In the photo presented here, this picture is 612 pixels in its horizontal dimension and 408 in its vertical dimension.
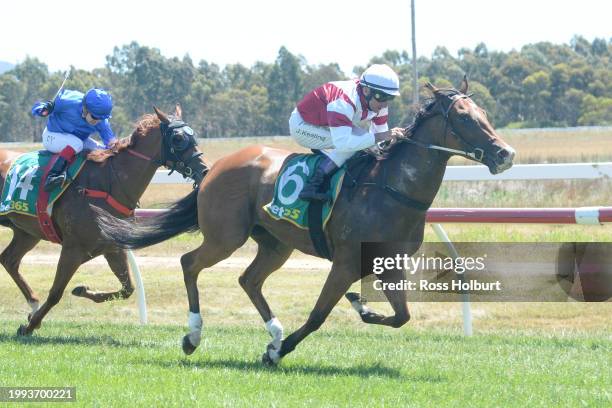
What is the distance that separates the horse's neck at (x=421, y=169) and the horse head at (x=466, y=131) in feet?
0.21

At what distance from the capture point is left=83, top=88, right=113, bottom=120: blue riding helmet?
8055mm

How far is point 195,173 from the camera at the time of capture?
781 centimetres

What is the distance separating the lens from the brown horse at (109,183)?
7805mm

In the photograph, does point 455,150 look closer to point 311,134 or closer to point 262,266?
point 311,134

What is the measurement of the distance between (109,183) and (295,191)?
6.70 ft

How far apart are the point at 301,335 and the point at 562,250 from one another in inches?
112

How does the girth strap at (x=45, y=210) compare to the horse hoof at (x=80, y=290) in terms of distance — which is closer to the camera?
the girth strap at (x=45, y=210)

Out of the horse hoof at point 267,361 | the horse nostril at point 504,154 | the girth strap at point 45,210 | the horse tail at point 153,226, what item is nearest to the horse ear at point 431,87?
the horse nostril at point 504,154

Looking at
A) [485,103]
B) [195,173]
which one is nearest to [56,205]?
[195,173]

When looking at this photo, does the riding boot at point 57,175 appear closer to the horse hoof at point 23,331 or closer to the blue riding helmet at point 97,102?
the blue riding helmet at point 97,102

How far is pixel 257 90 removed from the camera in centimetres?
7438

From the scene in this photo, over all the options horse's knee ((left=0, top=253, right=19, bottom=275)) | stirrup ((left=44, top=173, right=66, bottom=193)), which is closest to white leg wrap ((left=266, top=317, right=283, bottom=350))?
stirrup ((left=44, top=173, right=66, bottom=193))

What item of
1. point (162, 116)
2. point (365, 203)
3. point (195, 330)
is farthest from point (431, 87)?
point (162, 116)

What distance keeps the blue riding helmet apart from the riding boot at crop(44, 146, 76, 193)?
0.36 meters
